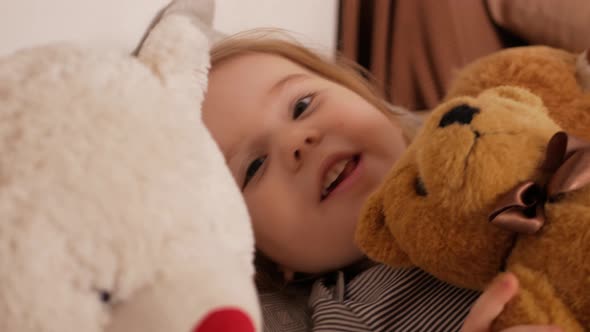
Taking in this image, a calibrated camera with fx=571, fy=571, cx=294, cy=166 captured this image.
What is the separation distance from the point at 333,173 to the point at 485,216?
40 cm

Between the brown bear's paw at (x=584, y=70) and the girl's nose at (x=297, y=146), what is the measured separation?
36 centimetres

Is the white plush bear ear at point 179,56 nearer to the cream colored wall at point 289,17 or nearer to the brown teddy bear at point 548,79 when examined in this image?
the brown teddy bear at point 548,79

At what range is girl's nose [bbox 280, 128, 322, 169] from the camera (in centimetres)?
82

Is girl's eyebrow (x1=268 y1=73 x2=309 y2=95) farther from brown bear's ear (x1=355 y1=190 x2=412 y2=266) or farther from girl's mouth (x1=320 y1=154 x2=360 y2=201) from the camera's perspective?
brown bear's ear (x1=355 y1=190 x2=412 y2=266)

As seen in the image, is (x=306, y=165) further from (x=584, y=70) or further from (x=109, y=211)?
(x=109, y=211)

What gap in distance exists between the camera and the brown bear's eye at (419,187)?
495 mm

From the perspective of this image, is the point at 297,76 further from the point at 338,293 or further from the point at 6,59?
the point at 6,59

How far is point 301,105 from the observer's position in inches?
35.2

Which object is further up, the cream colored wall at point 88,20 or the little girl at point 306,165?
the cream colored wall at point 88,20

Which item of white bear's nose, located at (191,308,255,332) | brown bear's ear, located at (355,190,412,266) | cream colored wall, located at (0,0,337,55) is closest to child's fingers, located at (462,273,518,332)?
brown bear's ear, located at (355,190,412,266)

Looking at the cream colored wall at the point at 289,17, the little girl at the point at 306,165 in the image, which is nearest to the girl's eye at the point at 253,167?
the little girl at the point at 306,165

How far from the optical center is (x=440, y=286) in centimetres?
65

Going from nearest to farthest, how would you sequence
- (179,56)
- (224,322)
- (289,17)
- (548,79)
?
(224,322), (179,56), (548,79), (289,17)

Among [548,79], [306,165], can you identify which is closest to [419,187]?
[548,79]
